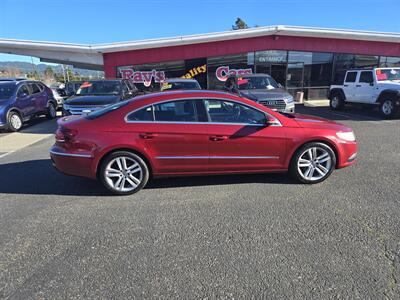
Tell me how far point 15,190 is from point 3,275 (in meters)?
2.39

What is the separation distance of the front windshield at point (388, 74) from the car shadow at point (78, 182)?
949 cm

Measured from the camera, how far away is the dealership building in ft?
54.6

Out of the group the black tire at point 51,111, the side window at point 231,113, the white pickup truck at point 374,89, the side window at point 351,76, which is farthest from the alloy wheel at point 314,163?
Result: the black tire at point 51,111

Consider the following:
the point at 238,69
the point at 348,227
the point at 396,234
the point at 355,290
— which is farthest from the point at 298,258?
the point at 238,69

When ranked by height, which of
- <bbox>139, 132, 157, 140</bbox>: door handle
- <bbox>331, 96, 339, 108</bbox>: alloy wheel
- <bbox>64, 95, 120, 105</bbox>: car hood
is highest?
<bbox>64, 95, 120, 105</bbox>: car hood

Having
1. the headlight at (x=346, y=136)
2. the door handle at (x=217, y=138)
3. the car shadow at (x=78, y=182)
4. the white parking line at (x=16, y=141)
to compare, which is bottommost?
the white parking line at (x=16, y=141)

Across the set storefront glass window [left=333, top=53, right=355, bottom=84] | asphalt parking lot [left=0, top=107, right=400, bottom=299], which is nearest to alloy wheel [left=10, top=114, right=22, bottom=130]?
asphalt parking lot [left=0, top=107, right=400, bottom=299]

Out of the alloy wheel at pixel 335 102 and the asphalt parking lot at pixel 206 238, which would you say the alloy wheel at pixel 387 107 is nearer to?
the alloy wheel at pixel 335 102

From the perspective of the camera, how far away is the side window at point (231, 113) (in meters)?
4.50

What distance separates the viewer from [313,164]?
469 cm

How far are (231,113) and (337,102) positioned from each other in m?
11.8

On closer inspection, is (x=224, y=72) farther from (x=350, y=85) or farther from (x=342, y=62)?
(x=342, y=62)

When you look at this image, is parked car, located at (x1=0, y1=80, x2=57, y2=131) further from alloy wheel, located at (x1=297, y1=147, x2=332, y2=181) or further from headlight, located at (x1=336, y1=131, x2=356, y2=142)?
headlight, located at (x1=336, y1=131, x2=356, y2=142)

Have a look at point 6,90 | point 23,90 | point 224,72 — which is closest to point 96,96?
point 23,90
